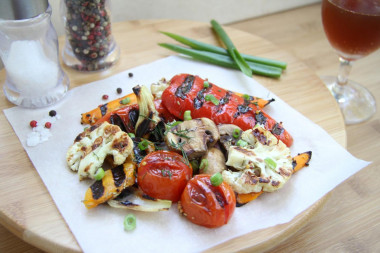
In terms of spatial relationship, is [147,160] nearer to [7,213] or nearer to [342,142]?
[7,213]

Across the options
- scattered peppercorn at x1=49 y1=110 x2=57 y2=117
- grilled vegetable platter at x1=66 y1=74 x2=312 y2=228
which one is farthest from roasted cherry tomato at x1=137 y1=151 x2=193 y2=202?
scattered peppercorn at x1=49 y1=110 x2=57 y2=117

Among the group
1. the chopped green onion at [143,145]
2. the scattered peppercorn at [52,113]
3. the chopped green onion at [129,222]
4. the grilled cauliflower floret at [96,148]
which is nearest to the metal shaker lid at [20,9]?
the scattered peppercorn at [52,113]

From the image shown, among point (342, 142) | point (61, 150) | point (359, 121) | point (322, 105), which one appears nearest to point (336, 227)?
point (342, 142)

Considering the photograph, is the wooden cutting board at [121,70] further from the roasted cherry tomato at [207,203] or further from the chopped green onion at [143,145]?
the chopped green onion at [143,145]

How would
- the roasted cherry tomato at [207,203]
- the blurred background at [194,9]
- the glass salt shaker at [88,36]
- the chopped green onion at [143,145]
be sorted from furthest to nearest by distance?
the blurred background at [194,9], the glass salt shaker at [88,36], the chopped green onion at [143,145], the roasted cherry tomato at [207,203]

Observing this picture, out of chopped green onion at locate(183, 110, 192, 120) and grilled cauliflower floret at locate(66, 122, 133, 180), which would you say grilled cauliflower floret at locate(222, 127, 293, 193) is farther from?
grilled cauliflower floret at locate(66, 122, 133, 180)

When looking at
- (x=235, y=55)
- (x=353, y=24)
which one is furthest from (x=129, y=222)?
(x=353, y=24)

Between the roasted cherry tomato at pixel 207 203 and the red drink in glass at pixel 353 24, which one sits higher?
the red drink in glass at pixel 353 24
